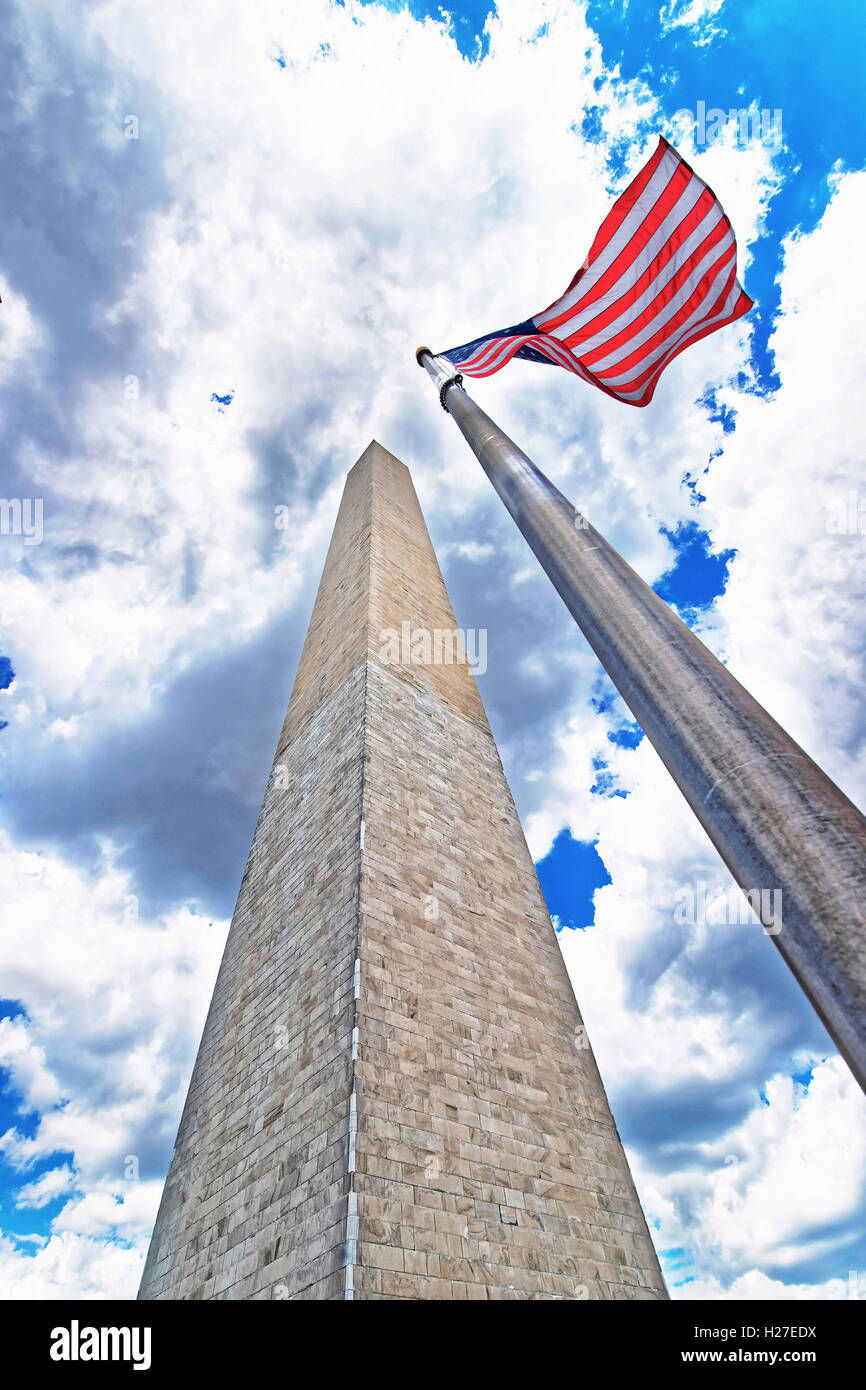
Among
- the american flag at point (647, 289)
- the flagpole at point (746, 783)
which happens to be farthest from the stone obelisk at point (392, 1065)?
the american flag at point (647, 289)

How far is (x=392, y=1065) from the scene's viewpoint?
7273mm

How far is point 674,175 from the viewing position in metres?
6.11

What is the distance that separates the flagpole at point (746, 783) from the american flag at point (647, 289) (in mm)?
3044

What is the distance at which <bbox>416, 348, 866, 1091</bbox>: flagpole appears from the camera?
235cm

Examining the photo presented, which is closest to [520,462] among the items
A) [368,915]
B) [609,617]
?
[609,617]

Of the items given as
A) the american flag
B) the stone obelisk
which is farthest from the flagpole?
the stone obelisk

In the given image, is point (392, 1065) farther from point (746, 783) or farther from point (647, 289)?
point (647, 289)

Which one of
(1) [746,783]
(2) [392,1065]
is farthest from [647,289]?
(2) [392,1065]

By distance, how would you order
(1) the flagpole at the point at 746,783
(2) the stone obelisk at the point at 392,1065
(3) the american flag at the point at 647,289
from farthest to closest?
1. (2) the stone obelisk at the point at 392,1065
2. (3) the american flag at the point at 647,289
3. (1) the flagpole at the point at 746,783

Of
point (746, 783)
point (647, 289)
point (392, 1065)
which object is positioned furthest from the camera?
point (392, 1065)

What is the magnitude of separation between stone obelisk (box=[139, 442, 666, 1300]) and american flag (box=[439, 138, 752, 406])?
6170 mm

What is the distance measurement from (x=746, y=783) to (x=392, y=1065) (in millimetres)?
5868

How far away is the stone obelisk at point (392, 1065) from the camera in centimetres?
645

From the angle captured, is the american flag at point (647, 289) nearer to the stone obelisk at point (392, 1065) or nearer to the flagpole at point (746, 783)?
the flagpole at point (746, 783)
